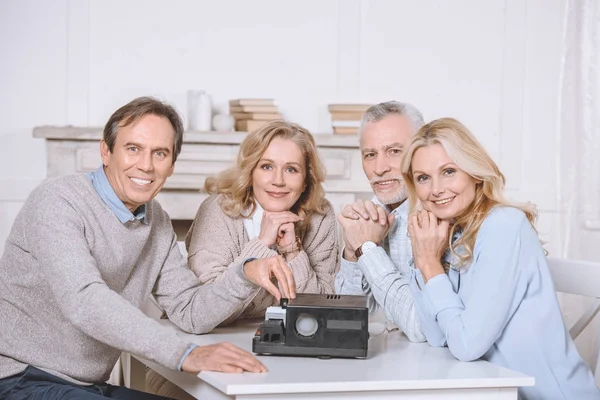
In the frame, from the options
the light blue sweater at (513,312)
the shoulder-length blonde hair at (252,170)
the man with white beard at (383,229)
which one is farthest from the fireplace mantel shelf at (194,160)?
the light blue sweater at (513,312)

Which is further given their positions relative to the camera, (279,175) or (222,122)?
(222,122)

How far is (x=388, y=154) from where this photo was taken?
2662mm

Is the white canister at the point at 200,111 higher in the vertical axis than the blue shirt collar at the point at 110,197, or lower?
higher

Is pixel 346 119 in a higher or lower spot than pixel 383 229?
higher

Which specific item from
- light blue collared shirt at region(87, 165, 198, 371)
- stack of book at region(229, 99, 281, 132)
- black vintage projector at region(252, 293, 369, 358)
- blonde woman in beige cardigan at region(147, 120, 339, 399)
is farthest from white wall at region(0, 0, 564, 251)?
black vintage projector at region(252, 293, 369, 358)

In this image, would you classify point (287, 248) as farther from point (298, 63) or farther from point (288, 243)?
point (298, 63)

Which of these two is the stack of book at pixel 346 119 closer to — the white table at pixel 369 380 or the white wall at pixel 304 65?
the white wall at pixel 304 65

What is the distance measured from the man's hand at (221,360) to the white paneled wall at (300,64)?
2869 mm

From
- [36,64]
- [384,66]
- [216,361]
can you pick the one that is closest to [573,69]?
[384,66]

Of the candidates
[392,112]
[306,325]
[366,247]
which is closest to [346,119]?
[392,112]

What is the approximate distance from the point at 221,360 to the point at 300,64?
3.09m

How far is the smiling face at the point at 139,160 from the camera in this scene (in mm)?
2189

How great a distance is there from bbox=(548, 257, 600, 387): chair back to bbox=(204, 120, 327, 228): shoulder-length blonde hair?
787 millimetres

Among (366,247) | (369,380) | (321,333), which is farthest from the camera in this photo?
(366,247)
